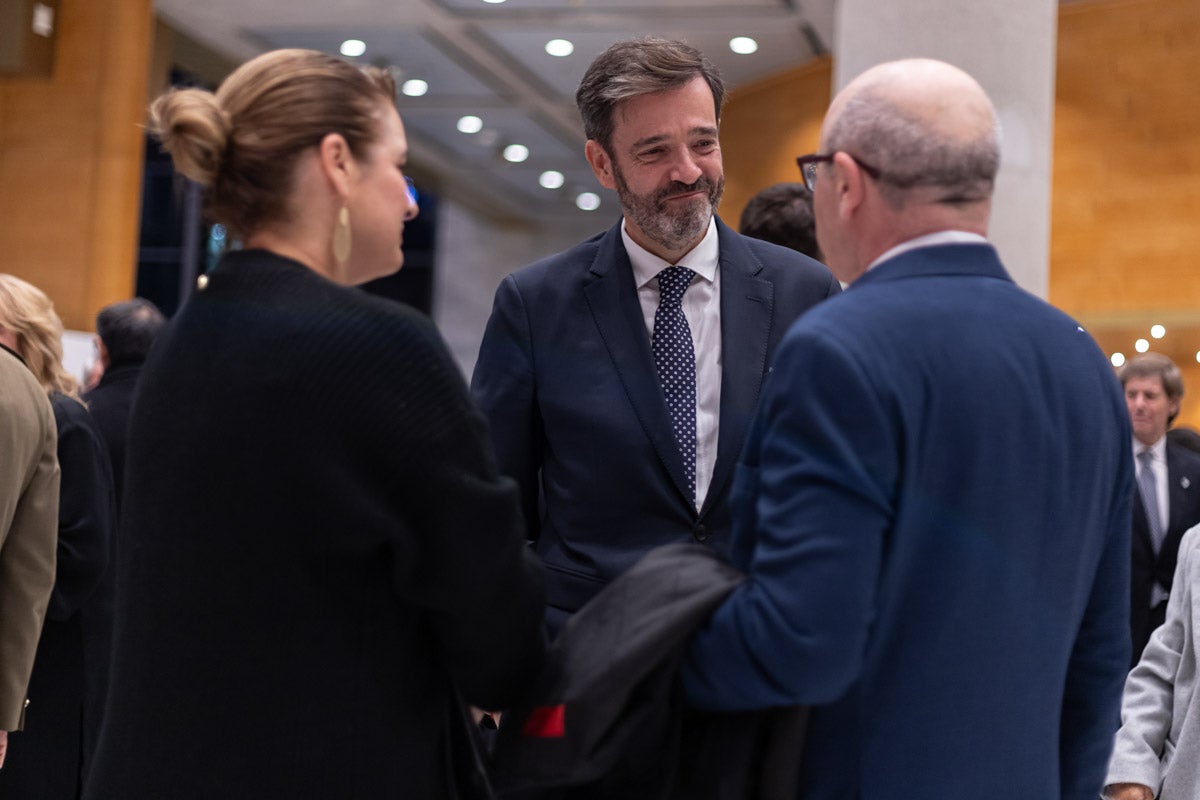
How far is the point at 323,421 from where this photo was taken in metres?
1.64

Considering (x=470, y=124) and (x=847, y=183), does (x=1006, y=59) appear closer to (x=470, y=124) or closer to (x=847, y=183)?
(x=847, y=183)

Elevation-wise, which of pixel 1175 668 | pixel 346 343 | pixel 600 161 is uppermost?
pixel 600 161

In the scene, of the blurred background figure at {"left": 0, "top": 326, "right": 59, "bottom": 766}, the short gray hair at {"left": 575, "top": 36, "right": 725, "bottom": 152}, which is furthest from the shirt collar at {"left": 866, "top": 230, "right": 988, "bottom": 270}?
the blurred background figure at {"left": 0, "top": 326, "right": 59, "bottom": 766}

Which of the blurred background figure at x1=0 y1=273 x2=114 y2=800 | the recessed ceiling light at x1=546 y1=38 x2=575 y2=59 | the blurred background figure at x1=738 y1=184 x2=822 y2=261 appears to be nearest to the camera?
the blurred background figure at x1=738 y1=184 x2=822 y2=261

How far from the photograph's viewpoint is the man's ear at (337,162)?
1744 mm

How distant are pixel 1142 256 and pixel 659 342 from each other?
8775 mm

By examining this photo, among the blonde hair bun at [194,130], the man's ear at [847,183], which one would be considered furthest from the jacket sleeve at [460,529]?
the man's ear at [847,183]

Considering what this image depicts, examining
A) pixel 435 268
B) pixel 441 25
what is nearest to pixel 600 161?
pixel 441 25

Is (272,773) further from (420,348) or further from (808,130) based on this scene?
(808,130)

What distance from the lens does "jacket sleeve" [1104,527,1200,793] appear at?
2.90 metres

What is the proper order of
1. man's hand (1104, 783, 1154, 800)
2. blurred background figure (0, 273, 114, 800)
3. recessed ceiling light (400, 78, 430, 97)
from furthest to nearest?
recessed ceiling light (400, 78, 430, 97), blurred background figure (0, 273, 114, 800), man's hand (1104, 783, 1154, 800)

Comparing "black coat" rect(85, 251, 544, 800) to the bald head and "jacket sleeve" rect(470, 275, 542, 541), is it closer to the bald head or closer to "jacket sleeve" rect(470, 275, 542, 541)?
the bald head

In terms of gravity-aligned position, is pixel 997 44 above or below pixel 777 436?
above

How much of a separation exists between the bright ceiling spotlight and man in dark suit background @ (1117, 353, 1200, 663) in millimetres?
7893
